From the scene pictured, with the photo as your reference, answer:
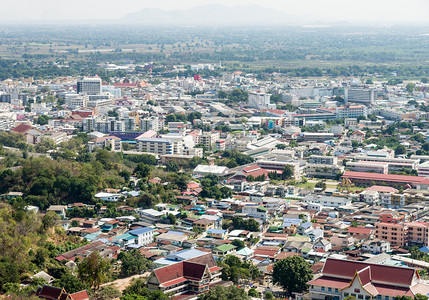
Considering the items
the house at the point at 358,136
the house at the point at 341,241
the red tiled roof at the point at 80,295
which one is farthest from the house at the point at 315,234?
the house at the point at 358,136

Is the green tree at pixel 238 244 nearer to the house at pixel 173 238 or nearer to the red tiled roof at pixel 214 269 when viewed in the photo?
the house at pixel 173 238

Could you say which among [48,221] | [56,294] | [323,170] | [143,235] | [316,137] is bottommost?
[316,137]

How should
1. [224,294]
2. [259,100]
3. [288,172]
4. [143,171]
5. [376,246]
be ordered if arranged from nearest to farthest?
[224,294] < [376,246] < [143,171] < [288,172] < [259,100]

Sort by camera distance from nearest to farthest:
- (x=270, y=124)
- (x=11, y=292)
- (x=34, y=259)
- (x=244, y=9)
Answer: (x=11, y=292) → (x=34, y=259) → (x=270, y=124) → (x=244, y=9)

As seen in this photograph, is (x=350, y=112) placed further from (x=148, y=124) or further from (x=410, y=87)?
(x=410, y=87)

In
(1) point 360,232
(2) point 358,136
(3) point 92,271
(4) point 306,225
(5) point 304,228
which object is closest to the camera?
(3) point 92,271

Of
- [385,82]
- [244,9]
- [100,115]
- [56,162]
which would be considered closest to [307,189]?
[56,162]

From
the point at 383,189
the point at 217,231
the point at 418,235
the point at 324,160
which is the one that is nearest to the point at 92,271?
the point at 217,231

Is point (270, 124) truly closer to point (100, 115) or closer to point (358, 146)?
point (358, 146)
